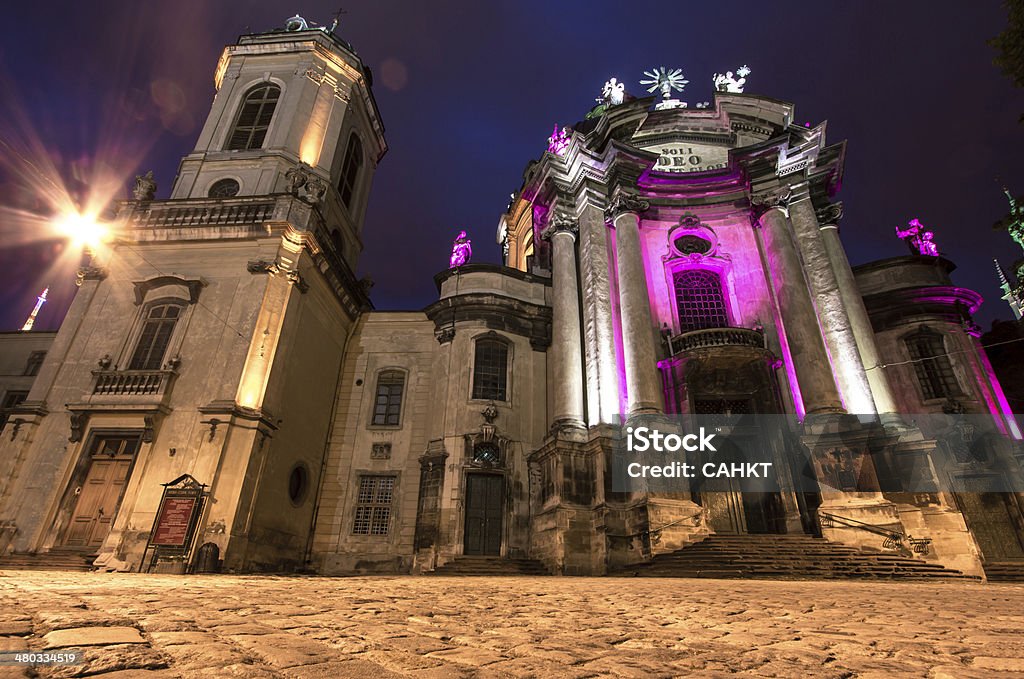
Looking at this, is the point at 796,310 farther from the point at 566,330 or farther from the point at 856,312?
the point at 566,330

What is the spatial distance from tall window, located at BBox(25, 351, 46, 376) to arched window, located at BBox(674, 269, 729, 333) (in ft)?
112

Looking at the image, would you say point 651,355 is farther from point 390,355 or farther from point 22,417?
point 22,417

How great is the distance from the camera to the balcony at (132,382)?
15367 mm

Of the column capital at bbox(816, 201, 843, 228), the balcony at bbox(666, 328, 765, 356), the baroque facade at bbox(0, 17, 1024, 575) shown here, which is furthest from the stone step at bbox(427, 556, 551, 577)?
the column capital at bbox(816, 201, 843, 228)

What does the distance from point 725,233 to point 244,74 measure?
24563 millimetres

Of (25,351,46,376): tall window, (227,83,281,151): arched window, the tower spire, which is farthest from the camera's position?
the tower spire

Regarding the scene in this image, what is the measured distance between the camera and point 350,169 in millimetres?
26188

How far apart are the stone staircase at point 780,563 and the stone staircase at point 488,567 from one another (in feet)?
11.0

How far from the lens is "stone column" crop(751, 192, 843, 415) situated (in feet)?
55.6

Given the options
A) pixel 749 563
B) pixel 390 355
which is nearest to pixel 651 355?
pixel 749 563

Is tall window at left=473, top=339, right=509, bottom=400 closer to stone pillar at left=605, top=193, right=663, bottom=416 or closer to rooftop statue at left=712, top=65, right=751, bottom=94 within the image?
stone pillar at left=605, top=193, right=663, bottom=416

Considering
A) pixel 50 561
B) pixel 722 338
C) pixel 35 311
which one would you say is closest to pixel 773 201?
pixel 722 338

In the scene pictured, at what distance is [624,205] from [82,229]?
1876cm

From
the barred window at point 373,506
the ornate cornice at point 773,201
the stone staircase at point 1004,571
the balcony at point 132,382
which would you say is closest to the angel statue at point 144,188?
the balcony at point 132,382
